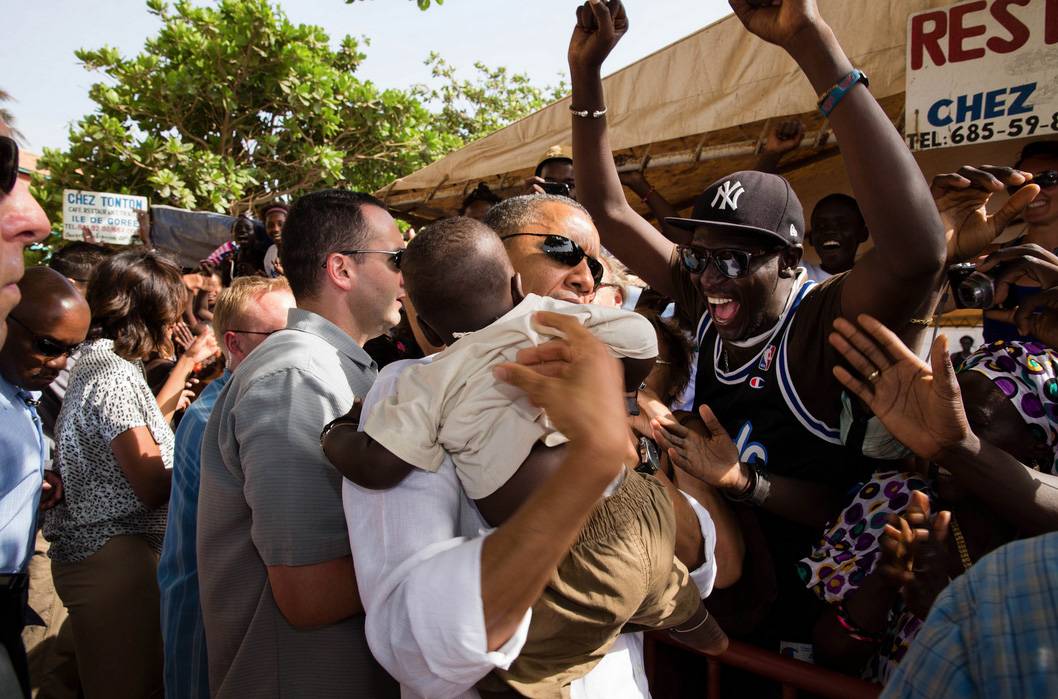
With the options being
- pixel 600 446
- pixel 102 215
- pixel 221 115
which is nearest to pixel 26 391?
pixel 600 446

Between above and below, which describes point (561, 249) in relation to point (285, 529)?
above

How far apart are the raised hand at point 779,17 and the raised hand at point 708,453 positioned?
107 cm

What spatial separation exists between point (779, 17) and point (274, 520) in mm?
1851

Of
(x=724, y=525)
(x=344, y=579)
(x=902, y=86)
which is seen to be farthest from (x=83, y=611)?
(x=902, y=86)

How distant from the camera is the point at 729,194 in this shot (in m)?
2.25

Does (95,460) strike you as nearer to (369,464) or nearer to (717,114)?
(369,464)

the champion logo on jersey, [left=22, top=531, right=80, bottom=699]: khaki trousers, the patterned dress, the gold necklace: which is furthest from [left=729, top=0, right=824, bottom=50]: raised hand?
[left=22, top=531, right=80, bottom=699]: khaki trousers

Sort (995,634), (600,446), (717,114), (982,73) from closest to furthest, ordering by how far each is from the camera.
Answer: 1. (995,634)
2. (600,446)
3. (982,73)
4. (717,114)

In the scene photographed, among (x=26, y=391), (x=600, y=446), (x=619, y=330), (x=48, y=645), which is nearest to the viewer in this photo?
(x=600, y=446)

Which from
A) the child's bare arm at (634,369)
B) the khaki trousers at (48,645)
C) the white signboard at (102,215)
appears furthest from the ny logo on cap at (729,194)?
the white signboard at (102,215)

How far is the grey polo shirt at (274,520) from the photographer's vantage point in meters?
1.74

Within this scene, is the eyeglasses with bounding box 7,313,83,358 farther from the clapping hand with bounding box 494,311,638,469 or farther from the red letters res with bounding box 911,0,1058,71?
the red letters res with bounding box 911,0,1058,71

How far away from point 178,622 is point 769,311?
2212mm

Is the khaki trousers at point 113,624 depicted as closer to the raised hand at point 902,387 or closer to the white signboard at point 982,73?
the raised hand at point 902,387
